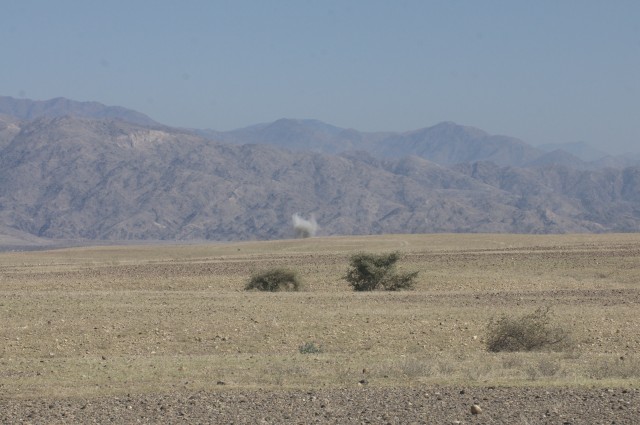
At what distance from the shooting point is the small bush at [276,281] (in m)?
37.1

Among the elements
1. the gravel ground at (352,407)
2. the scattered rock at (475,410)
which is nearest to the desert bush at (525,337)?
the gravel ground at (352,407)

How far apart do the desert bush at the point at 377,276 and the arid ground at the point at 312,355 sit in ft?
3.23

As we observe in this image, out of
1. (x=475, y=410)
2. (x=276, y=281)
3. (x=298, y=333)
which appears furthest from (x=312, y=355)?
(x=276, y=281)

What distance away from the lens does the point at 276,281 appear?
122ft

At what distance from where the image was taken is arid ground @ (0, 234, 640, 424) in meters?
14.1

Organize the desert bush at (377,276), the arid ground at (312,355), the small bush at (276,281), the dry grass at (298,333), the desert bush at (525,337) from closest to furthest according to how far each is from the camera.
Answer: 1. the arid ground at (312,355)
2. the dry grass at (298,333)
3. the desert bush at (525,337)
4. the small bush at (276,281)
5. the desert bush at (377,276)

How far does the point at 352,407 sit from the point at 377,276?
23.1 metres

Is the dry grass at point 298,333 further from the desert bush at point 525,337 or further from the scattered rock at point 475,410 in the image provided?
the scattered rock at point 475,410

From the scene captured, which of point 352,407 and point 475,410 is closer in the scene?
point 475,410

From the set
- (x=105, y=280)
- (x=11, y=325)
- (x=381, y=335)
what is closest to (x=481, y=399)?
(x=381, y=335)

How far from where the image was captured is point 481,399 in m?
14.6

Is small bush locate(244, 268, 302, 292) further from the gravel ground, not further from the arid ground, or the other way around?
the gravel ground

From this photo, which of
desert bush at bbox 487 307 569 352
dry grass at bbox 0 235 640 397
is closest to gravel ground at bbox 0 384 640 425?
dry grass at bbox 0 235 640 397

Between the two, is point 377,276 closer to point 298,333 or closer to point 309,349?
point 298,333
